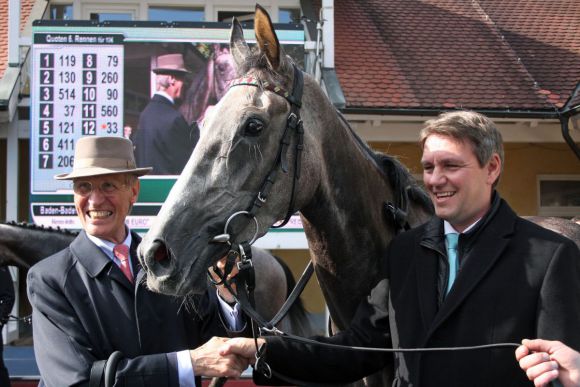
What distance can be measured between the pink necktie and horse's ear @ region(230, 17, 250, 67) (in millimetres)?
A: 838

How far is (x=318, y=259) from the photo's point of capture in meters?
2.72

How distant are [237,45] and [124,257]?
36.3 inches

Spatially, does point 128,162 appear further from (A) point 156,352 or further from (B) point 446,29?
(B) point 446,29

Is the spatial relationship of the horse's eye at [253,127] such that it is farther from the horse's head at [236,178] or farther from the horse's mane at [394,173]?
the horse's mane at [394,173]

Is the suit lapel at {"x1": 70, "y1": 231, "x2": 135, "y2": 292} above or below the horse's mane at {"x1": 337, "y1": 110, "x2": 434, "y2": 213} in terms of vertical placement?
below

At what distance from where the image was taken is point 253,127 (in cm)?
233

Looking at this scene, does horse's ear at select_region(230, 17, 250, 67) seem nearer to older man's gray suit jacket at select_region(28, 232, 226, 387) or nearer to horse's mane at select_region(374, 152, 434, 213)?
horse's mane at select_region(374, 152, 434, 213)

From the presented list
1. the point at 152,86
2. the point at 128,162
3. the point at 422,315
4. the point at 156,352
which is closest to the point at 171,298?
the point at 156,352

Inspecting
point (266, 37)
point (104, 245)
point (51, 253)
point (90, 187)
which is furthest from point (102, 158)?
point (51, 253)

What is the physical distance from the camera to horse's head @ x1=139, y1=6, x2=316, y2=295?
7.02 ft

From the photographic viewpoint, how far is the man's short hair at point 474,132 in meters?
2.12

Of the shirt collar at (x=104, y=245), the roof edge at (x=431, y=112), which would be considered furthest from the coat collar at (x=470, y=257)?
the roof edge at (x=431, y=112)

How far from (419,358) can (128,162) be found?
1396 millimetres

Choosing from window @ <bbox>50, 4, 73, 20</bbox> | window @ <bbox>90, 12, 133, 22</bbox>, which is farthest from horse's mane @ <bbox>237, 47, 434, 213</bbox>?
window @ <bbox>50, 4, 73, 20</bbox>
